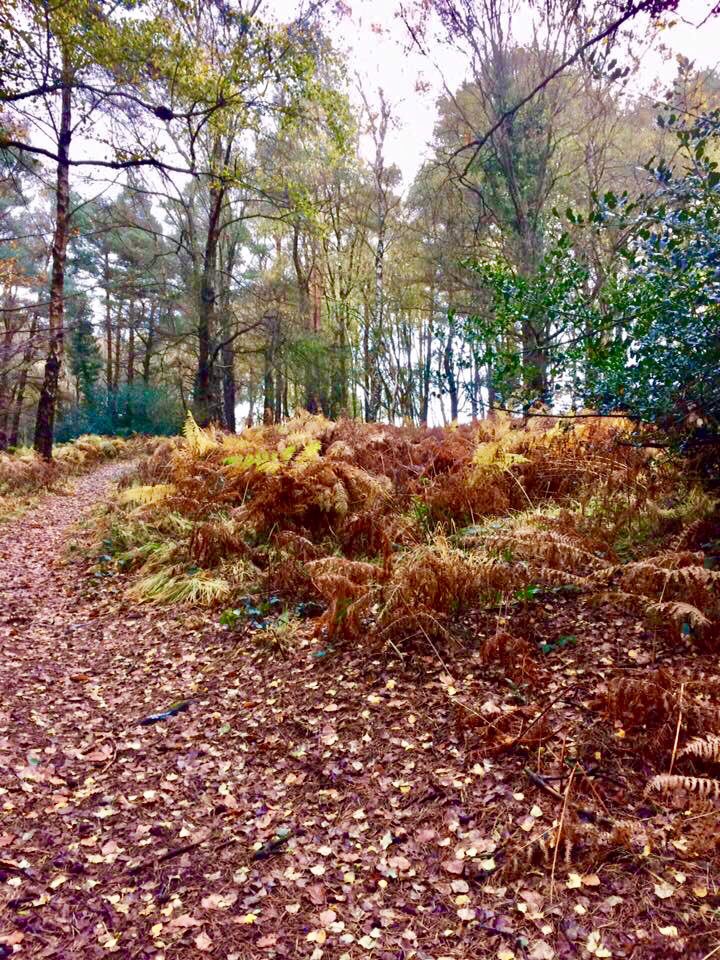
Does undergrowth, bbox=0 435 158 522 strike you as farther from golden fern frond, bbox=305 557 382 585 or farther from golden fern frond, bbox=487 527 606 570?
golden fern frond, bbox=487 527 606 570

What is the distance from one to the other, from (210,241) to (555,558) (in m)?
13.5

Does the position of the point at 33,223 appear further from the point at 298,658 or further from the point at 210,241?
the point at 298,658

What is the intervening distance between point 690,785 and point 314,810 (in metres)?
1.54

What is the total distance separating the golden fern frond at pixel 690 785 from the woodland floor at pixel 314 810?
0.13 meters

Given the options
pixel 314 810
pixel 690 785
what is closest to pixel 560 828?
pixel 690 785

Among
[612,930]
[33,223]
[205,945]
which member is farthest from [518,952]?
[33,223]

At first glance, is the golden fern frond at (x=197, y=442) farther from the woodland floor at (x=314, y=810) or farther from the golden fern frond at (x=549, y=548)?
the golden fern frond at (x=549, y=548)

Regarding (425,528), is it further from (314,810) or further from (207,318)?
(207,318)

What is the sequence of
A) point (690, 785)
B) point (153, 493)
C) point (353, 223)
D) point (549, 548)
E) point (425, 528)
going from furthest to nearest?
point (353, 223) < point (153, 493) < point (425, 528) < point (549, 548) < point (690, 785)

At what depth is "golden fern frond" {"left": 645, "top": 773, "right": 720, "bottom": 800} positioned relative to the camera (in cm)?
205

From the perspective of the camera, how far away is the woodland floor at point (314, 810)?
192 cm

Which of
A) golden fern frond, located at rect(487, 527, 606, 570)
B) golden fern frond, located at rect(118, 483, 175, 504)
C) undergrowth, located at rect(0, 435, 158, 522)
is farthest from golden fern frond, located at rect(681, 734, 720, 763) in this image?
undergrowth, located at rect(0, 435, 158, 522)

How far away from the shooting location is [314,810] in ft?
8.40

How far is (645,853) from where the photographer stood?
2.00 m
